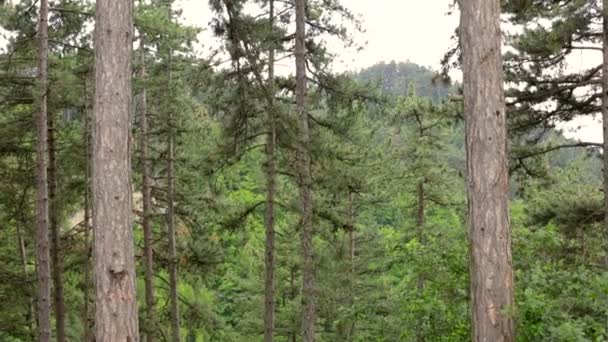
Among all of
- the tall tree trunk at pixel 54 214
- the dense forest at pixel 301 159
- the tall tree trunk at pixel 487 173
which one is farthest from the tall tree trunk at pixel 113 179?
the tall tree trunk at pixel 54 214

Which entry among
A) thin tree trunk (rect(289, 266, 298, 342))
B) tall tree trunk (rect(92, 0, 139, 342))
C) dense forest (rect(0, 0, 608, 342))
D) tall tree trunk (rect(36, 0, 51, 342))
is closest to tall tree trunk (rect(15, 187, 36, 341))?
dense forest (rect(0, 0, 608, 342))

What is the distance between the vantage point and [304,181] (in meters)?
11.2

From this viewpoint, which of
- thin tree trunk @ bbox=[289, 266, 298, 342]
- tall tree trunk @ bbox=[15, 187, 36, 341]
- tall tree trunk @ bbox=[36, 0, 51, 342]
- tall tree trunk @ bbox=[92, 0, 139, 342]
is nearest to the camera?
tall tree trunk @ bbox=[92, 0, 139, 342]

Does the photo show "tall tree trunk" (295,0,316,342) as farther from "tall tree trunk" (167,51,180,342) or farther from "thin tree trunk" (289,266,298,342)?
"thin tree trunk" (289,266,298,342)

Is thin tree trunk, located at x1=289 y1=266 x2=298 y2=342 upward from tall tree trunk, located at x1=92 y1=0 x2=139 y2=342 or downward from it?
downward

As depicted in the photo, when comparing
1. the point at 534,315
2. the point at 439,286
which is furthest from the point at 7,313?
the point at 534,315

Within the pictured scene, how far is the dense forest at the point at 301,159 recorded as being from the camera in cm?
543

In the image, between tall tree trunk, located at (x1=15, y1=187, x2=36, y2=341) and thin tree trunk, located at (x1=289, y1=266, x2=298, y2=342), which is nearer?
tall tree trunk, located at (x1=15, y1=187, x2=36, y2=341)

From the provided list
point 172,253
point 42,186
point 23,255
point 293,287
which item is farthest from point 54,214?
point 293,287

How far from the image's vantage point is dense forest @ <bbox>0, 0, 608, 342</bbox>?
214 inches

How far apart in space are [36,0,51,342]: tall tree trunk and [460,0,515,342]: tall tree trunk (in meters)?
7.41

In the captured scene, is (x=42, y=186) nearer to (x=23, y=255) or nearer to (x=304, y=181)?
(x=304, y=181)

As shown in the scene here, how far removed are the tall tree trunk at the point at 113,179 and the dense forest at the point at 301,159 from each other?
0.02m

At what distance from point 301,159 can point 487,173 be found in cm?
632
